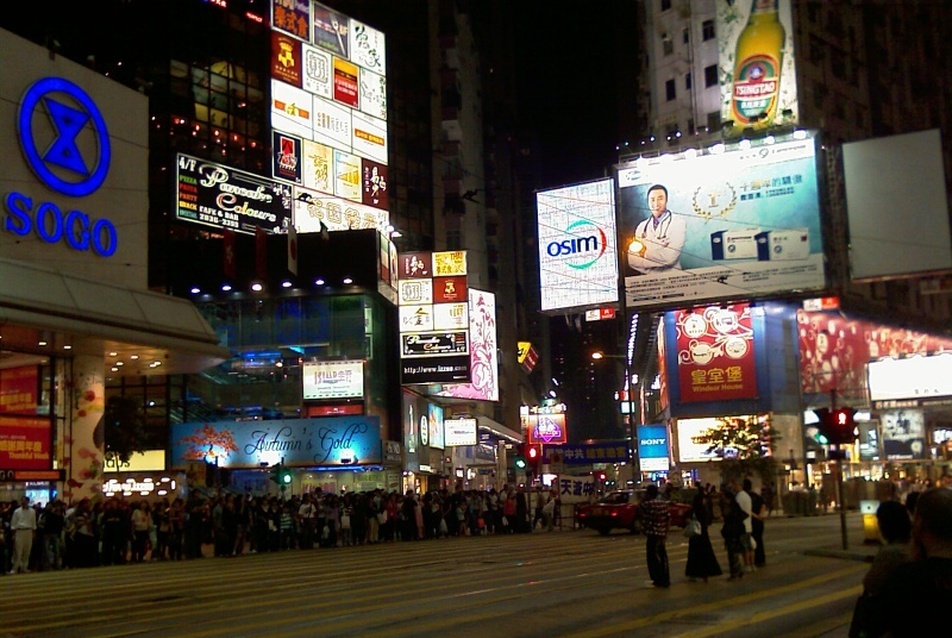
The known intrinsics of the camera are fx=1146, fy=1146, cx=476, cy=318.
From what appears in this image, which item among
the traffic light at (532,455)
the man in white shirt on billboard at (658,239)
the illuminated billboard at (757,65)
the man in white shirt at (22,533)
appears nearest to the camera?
the man in white shirt at (22,533)

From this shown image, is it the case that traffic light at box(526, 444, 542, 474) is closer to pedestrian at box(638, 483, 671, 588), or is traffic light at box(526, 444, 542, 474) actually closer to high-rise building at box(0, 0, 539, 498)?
high-rise building at box(0, 0, 539, 498)

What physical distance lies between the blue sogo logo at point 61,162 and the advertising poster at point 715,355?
34285mm

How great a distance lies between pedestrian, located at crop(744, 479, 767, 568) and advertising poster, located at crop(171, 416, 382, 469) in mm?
24310

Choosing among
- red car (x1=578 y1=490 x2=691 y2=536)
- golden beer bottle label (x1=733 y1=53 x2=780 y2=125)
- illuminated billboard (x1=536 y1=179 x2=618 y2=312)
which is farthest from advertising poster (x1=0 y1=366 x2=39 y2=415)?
golden beer bottle label (x1=733 y1=53 x2=780 y2=125)

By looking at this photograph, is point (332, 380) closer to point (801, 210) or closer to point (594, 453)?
point (594, 453)

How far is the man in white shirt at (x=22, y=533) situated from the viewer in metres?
22.7

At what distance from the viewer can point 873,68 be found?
232 ft

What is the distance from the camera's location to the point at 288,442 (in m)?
42.6

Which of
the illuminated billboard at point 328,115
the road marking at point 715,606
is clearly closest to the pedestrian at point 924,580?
the road marking at point 715,606

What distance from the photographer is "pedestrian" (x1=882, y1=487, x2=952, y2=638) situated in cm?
A: 391

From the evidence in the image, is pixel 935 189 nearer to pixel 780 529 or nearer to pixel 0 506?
pixel 780 529

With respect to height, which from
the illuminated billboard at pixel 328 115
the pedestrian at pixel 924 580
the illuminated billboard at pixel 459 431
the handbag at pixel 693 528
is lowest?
the handbag at pixel 693 528

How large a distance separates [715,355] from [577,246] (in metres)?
13.8

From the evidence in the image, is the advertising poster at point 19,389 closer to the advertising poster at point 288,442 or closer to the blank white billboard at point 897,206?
the advertising poster at point 288,442
